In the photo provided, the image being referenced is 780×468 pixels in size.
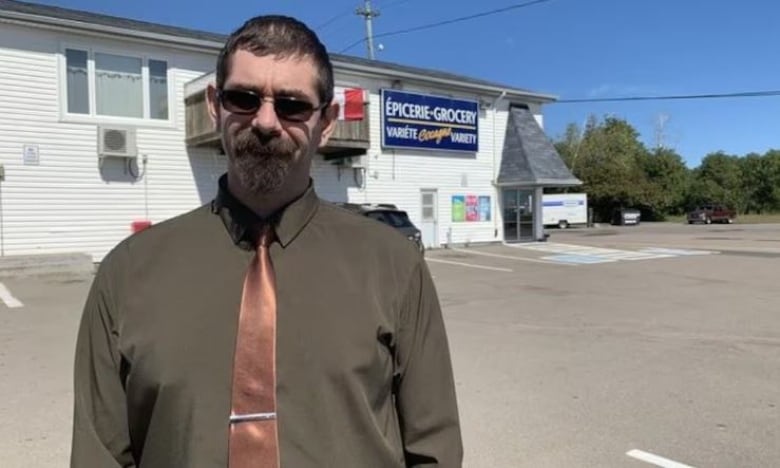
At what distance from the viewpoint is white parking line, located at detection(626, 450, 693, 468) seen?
4324mm

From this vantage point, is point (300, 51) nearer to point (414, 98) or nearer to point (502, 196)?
point (414, 98)

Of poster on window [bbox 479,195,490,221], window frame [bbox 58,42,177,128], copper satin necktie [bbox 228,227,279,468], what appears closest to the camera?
copper satin necktie [bbox 228,227,279,468]

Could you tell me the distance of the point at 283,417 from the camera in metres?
1.48

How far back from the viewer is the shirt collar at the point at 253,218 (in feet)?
5.37

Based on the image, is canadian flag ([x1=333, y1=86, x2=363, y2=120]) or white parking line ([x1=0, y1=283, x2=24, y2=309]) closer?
white parking line ([x1=0, y1=283, x2=24, y2=309])

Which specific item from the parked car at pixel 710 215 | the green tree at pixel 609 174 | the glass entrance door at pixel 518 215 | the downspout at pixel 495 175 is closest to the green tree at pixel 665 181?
the green tree at pixel 609 174

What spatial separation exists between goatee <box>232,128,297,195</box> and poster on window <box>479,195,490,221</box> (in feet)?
81.3

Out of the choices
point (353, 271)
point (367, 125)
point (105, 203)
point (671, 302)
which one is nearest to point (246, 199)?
point (353, 271)

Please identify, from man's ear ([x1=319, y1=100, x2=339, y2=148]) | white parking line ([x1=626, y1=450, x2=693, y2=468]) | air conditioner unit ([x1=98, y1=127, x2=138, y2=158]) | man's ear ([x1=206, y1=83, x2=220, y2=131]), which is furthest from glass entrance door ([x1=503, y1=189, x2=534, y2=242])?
man's ear ([x1=206, y1=83, x2=220, y2=131])

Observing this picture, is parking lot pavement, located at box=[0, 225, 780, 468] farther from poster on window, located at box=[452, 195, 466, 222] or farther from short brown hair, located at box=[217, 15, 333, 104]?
poster on window, located at box=[452, 195, 466, 222]

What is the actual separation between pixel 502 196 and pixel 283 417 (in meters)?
26.0

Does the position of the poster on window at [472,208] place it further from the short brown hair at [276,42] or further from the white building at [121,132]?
the short brown hair at [276,42]

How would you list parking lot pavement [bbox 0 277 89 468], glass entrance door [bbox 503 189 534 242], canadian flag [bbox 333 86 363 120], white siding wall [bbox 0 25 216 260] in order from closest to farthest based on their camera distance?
parking lot pavement [bbox 0 277 89 468] < white siding wall [bbox 0 25 216 260] < canadian flag [bbox 333 86 363 120] < glass entrance door [bbox 503 189 534 242]

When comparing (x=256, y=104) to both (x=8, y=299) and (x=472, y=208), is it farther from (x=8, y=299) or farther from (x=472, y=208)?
(x=472, y=208)
